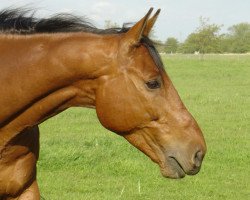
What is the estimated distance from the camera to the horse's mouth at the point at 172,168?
3570mm

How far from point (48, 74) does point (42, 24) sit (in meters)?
0.43

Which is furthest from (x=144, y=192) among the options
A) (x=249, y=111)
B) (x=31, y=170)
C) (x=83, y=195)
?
(x=249, y=111)

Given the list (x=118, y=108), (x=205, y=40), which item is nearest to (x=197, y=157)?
(x=118, y=108)

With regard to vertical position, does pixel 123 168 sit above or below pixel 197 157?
below

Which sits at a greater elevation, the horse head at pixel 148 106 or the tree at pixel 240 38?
the horse head at pixel 148 106

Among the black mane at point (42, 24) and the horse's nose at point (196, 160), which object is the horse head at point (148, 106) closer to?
the horse's nose at point (196, 160)

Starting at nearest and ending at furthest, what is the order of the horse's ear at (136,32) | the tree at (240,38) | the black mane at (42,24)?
the horse's ear at (136,32) → the black mane at (42,24) → the tree at (240,38)

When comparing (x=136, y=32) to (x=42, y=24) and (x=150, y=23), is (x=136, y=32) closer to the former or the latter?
(x=150, y=23)

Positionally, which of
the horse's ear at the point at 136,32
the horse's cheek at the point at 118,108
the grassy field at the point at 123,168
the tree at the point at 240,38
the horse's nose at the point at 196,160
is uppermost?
the horse's ear at the point at 136,32

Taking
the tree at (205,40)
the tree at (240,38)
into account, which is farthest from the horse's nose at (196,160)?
the tree at (240,38)

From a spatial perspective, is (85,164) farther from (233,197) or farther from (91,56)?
(91,56)

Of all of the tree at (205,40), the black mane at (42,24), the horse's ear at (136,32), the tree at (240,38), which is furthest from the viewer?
the tree at (240,38)

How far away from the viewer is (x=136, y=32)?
3.52 metres

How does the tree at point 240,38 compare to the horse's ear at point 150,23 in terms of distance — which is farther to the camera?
the tree at point 240,38
